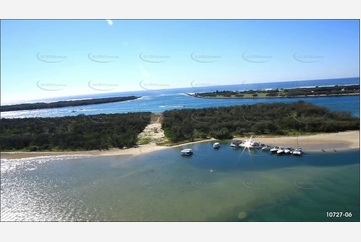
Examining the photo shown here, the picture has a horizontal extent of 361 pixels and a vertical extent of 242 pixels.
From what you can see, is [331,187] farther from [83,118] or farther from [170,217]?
[83,118]

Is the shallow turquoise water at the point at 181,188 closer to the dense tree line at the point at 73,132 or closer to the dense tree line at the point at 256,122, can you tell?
the dense tree line at the point at 73,132

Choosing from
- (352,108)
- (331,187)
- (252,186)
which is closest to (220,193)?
(252,186)

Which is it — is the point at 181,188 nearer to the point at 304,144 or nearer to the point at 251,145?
the point at 251,145

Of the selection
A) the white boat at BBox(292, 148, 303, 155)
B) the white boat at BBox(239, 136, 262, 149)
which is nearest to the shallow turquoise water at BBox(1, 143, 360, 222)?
the white boat at BBox(292, 148, 303, 155)

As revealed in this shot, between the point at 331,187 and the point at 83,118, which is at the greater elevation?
the point at 83,118

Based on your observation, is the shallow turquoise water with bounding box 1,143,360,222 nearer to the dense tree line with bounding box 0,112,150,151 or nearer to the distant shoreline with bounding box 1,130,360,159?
the distant shoreline with bounding box 1,130,360,159

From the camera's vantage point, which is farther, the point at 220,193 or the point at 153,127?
the point at 153,127

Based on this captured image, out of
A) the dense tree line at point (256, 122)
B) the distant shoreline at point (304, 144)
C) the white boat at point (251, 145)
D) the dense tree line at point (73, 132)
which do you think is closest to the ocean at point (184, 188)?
the distant shoreline at point (304, 144)
